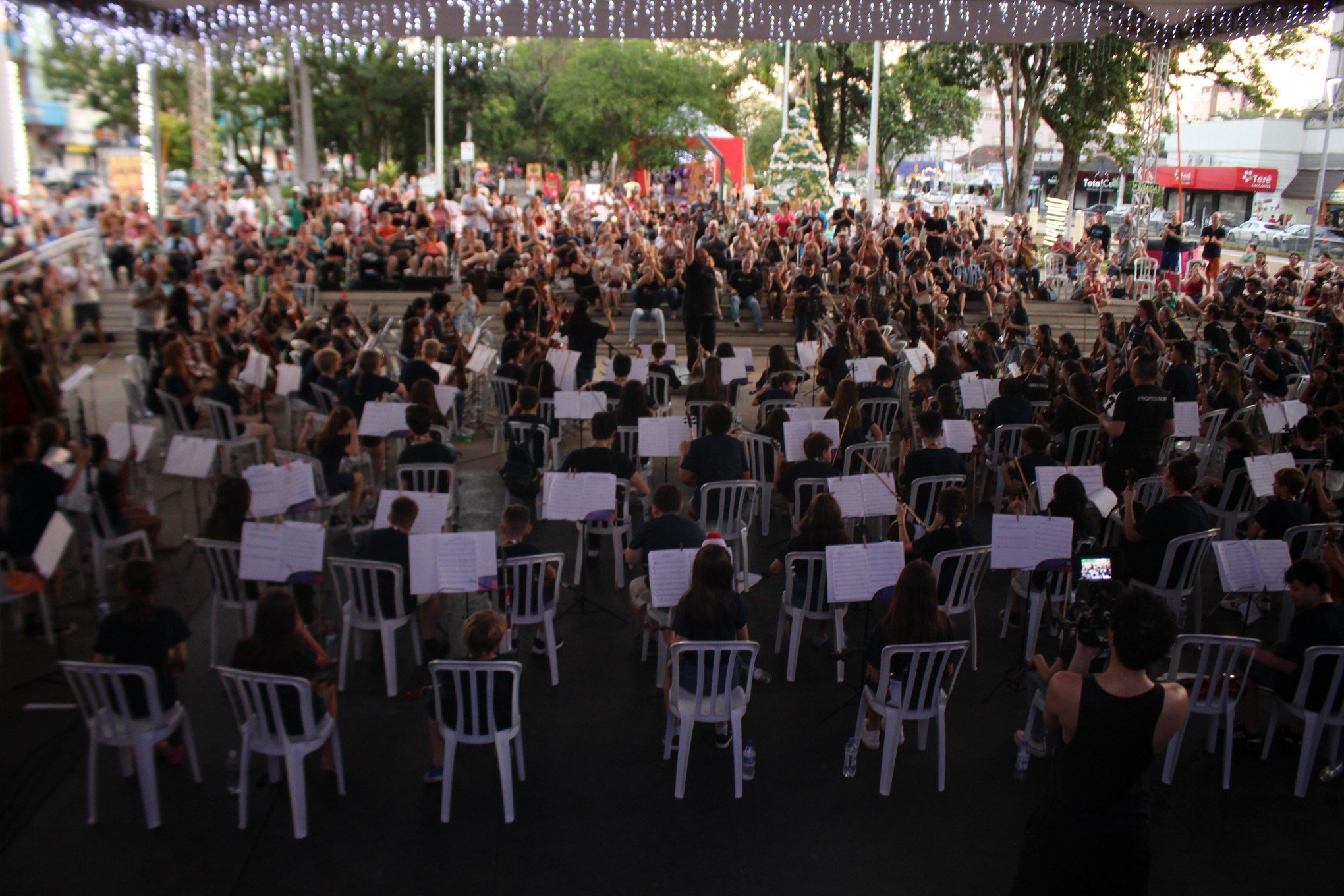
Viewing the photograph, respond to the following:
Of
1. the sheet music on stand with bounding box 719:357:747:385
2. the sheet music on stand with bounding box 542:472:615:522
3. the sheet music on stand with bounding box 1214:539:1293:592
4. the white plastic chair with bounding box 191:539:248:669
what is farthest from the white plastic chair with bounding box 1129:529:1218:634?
the white plastic chair with bounding box 191:539:248:669

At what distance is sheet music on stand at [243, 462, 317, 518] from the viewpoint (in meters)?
6.23

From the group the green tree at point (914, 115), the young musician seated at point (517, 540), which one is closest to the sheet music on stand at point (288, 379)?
the young musician seated at point (517, 540)

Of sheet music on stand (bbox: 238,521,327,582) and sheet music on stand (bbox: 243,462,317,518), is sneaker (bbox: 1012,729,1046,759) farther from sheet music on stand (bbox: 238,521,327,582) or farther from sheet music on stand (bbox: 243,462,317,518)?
sheet music on stand (bbox: 243,462,317,518)

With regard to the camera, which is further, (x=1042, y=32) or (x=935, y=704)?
(x=1042, y=32)

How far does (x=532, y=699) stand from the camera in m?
5.63

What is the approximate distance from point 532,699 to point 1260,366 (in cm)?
792

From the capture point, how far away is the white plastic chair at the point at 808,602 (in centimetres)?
568

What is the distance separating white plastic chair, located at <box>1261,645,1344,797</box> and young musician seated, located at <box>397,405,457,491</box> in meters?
5.08

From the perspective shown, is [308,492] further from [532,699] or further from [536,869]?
[536,869]

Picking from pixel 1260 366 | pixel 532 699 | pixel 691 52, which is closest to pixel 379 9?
pixel 532 699

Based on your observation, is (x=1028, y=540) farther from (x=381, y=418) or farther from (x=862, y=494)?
(x=381, y=418)

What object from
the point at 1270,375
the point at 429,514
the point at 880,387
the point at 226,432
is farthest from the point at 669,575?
the point at 1270,375

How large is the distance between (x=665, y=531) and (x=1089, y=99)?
77.6 feet

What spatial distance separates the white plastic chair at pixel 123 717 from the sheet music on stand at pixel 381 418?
3.36 m
